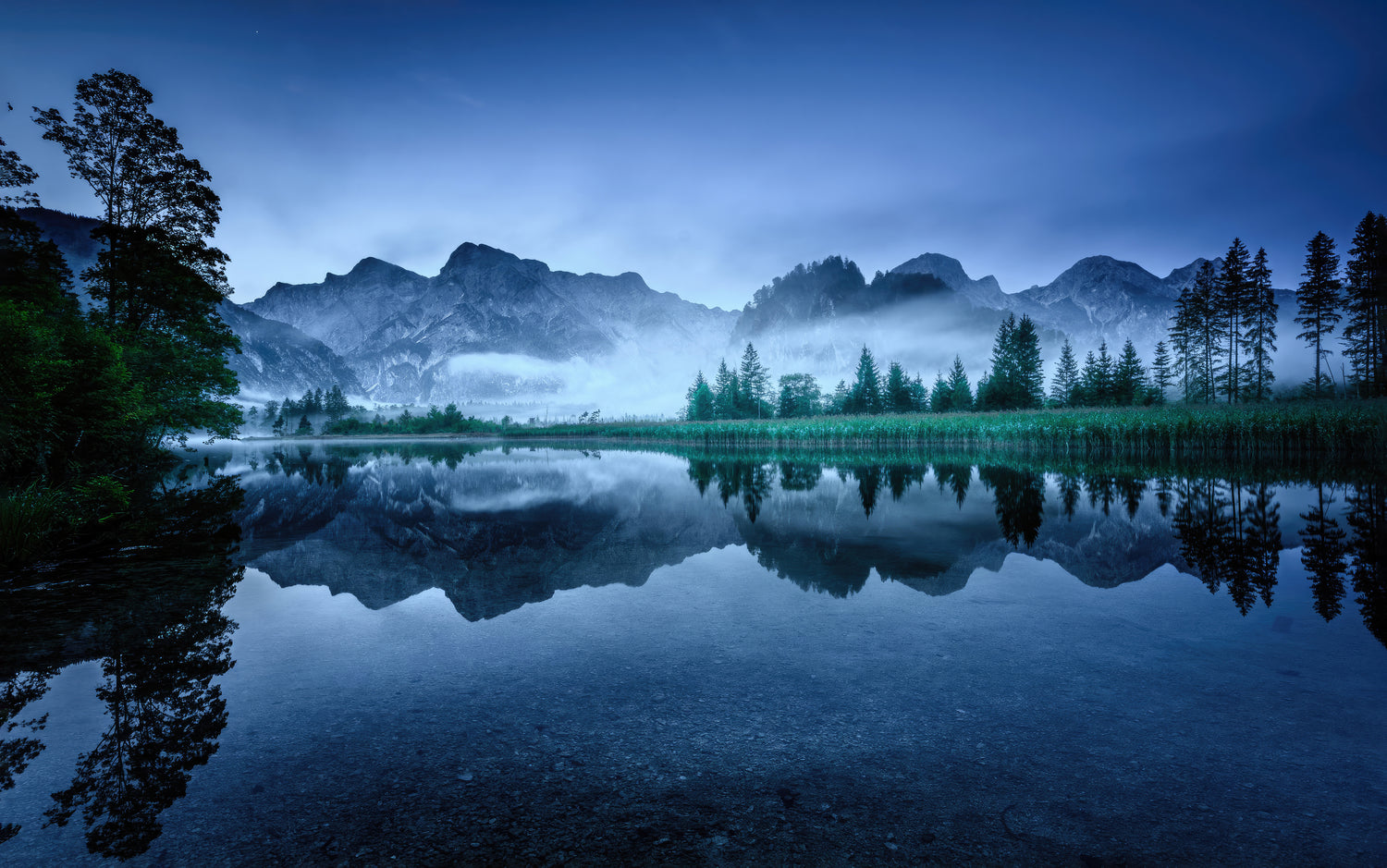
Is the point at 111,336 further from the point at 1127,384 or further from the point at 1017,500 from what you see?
the point at 1127,384

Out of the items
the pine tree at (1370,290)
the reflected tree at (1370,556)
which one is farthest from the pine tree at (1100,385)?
the reflected tree at (1370,556)

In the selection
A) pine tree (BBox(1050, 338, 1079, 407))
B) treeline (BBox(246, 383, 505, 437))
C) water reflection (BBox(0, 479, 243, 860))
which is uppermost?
pine tree (BBox(1050, 338, 1079, 407))

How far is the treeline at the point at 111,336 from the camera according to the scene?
1210 cm

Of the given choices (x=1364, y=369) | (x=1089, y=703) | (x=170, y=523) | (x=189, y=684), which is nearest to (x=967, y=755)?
(x=1089, y=703)

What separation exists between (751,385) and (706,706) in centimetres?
12802

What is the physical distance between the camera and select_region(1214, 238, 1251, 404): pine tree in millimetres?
67375

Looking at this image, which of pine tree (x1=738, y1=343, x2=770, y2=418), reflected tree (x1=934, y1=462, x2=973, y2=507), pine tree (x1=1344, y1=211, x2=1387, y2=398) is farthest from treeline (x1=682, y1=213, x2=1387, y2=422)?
reflected tree (x1=934, y1=462, x2=973, y2=507)

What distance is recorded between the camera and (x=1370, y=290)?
59531 mm

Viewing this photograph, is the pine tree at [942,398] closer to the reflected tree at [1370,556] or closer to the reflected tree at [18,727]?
the reflected tree at [1370,556]

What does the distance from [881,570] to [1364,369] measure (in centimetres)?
8243

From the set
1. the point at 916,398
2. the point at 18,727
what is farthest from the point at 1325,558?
the point at 916,398

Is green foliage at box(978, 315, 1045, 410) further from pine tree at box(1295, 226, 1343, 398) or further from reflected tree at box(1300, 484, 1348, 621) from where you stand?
reflected tree at box(1300, 484, 1348, 621)

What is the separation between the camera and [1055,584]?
29.6ft

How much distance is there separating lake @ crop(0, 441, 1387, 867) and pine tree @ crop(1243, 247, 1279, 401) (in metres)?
78.2
